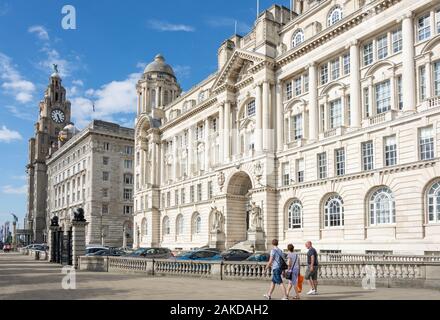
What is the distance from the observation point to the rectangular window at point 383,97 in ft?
117

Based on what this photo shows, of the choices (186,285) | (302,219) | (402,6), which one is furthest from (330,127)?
(186,285)

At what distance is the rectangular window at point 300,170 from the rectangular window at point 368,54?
10332 mm

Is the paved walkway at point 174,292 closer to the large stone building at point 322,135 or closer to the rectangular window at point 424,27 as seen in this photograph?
the large stone building at point 322,135

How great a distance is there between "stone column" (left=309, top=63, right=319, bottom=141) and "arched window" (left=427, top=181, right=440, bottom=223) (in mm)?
12180

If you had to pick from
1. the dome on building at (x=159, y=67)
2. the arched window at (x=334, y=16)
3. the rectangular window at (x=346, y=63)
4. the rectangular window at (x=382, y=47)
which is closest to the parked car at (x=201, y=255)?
the rectangular window at (x=346, y=63)

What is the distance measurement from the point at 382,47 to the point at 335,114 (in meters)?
6.78

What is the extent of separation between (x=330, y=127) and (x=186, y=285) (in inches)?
972

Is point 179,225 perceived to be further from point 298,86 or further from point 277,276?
point 277,276

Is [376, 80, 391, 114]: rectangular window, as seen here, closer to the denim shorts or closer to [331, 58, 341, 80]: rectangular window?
[331, 58, 341, 80]: rectangular window

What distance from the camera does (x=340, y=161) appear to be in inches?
1522

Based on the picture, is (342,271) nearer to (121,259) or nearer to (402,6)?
(121,259)

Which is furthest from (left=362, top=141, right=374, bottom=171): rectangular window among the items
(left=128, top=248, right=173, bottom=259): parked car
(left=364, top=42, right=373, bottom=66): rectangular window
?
(left=128, top=248, right=173, bottom=259): parked car

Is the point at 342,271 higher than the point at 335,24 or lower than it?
lower

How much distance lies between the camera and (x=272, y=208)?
147ft
